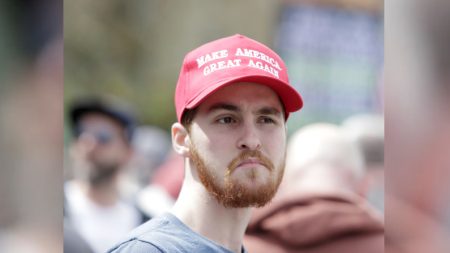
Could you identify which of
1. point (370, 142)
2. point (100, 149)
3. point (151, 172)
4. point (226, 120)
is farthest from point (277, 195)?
point (151, 172)

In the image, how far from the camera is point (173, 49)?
3219 millimetres

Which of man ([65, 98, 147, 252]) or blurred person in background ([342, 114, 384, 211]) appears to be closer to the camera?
blurred person in background ([342, 114, 384, 211])

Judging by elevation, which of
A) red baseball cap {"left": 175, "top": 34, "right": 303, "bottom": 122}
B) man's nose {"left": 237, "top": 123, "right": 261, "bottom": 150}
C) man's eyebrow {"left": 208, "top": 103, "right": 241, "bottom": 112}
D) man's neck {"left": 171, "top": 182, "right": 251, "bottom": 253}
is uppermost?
red baseball cap {"left": 175, "top": 34, "right": 303, "bottom": 122}

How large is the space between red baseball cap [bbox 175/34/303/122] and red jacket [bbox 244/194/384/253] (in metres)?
0.88

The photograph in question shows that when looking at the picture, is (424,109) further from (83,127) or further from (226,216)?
(83,127)

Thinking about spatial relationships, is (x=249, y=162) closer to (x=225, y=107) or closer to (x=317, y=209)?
(x=225, y=107)

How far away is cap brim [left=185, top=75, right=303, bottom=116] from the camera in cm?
132

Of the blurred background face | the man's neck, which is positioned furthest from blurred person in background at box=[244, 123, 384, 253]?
the blurred background face

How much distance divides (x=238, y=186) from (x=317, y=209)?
3.84 ft

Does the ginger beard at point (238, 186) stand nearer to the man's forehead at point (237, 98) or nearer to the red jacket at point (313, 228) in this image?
the man's forehead at point (237, 98)

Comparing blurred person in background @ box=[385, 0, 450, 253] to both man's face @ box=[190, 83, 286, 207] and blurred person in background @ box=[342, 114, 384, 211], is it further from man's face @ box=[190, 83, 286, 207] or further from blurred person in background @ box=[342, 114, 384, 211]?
blurred person in background @ box=[342, 114, 384, 211]

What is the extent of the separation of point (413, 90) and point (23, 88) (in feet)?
1.91

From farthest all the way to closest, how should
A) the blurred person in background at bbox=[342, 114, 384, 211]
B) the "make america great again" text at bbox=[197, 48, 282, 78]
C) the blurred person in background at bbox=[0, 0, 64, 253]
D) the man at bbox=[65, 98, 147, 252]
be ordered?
the man at bbox=[65, 98, 147, 252] → the blurred person in background at bbox=[342, 114, 384, 211] → the "make america great again" text at bbox=[197, 48, 282, 78] → the blurred person in background at bbox=[0, 0, 64, 253]

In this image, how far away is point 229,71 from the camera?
1.33 m
